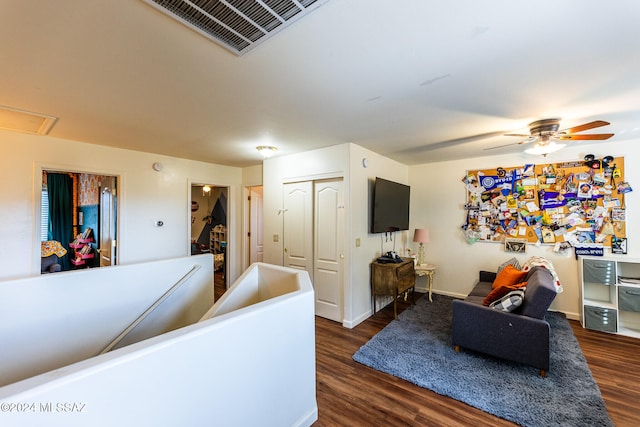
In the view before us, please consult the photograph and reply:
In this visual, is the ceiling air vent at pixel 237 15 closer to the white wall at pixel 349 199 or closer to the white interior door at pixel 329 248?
the white wall at pixel 349 199

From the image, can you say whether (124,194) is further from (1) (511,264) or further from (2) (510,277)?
(1) (511,264)

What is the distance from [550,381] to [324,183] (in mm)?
3100

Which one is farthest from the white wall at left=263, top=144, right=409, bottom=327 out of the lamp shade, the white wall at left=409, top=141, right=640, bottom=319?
the white wall at left=409, top=141, right=640, bottom=319

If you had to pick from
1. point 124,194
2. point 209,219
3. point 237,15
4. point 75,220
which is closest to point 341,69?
point 237,15

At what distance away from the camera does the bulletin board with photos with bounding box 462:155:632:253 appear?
343 cm

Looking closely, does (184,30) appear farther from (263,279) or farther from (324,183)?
(324,183)

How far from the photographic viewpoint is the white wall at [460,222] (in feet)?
11.8

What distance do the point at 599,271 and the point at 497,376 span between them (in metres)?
2.25

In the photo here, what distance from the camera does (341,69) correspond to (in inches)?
66.9

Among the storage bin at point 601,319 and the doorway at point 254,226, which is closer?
the storage bin at point 601,319

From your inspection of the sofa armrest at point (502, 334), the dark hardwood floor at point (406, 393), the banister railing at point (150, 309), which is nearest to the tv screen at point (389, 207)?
the sofa armrest at point (502, 334)

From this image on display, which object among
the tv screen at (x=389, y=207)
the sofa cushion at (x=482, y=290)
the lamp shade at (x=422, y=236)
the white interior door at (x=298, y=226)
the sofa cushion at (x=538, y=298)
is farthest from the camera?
the lamp shade at (x=422, y=236)

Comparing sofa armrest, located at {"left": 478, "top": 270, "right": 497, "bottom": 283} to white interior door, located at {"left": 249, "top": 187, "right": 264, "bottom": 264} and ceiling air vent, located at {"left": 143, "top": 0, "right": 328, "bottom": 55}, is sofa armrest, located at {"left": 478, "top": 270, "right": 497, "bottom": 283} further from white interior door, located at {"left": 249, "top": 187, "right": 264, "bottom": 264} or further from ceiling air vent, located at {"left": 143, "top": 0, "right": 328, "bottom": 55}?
ceiling air vent, located at {"left": 143, "top": 0, "right": 328, "bottom": 55}

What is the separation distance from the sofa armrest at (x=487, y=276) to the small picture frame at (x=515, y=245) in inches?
17.4
